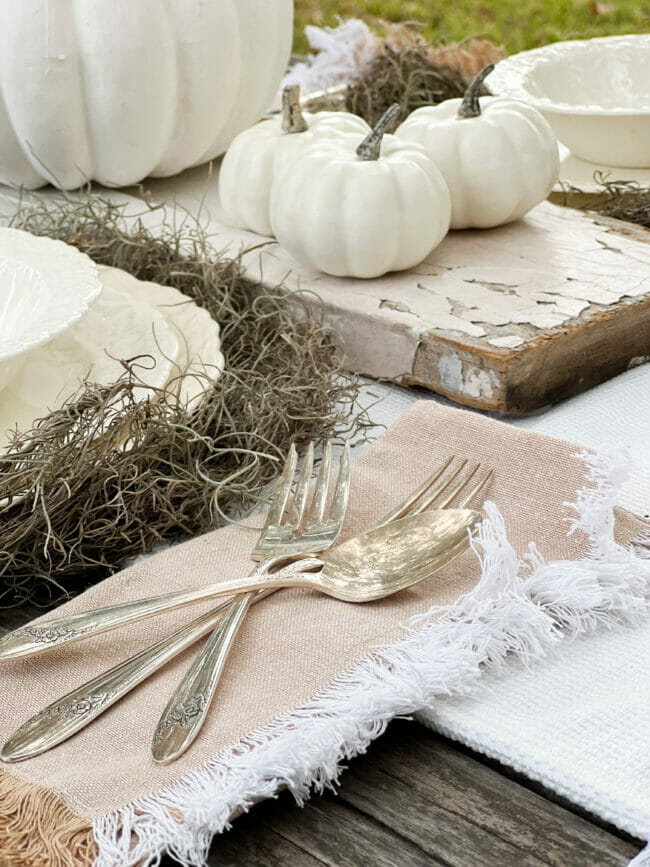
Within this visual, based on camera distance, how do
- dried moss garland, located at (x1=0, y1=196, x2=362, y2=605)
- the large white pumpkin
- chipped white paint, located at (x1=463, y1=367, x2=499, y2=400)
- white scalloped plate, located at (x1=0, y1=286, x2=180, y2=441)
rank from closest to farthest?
dried moss garland, located at (x1=0, y1=196, x2=362, y2=605)
white scalloped plate, located at (x1=0, y1=286, x2=180, y2=441)
chipped white paint, located at (x1=463, y1=367, x2=499, y2=400)
the large white pumpkin

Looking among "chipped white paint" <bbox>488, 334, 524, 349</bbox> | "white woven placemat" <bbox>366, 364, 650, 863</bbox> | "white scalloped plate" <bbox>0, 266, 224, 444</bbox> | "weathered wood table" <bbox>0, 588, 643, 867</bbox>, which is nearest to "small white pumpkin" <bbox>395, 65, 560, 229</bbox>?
"chipped white paint" <bbox>488, 334, 524, 349</bbox>

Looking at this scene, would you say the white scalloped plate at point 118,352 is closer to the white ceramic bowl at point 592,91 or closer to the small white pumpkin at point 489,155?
the small white pumpkin at point 489,155

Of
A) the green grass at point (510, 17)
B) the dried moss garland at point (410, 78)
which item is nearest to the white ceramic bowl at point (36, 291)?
the dried moss garland at point (410, 78)

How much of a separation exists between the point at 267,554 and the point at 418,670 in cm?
15

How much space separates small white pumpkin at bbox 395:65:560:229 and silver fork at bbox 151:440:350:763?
53cm

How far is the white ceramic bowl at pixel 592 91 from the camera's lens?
4.55ft

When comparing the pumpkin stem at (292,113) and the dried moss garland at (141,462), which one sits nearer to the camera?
the dried moss garland at (141,462)

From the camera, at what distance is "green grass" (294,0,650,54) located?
3498mm

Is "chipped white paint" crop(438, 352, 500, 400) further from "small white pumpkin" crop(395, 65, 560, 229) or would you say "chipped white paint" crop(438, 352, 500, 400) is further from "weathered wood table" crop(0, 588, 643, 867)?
"weathered wood table" crop(0, 588, 643, 867)

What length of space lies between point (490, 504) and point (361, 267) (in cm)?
54

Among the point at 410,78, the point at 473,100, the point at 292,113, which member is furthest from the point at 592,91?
the point at 292,113

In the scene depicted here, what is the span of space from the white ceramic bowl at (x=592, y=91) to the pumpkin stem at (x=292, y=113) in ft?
0.97

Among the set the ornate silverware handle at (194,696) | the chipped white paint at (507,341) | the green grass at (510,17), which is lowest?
the green grass at (510,17)

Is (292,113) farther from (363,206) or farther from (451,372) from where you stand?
(451,372)
